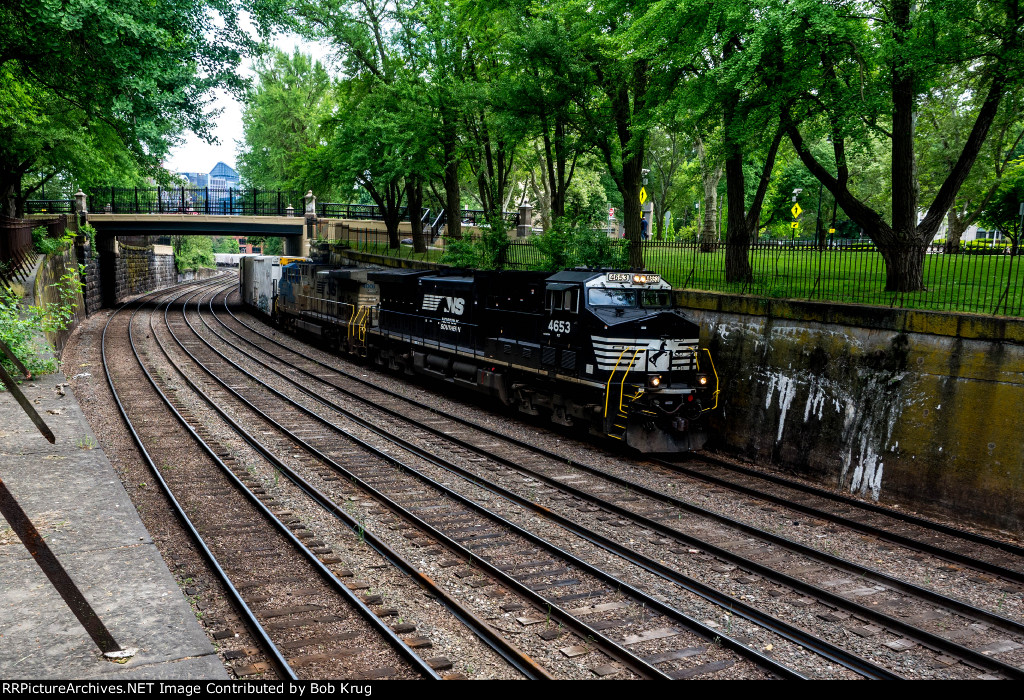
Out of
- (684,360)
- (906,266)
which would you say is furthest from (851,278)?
(684,360)

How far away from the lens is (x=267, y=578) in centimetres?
937

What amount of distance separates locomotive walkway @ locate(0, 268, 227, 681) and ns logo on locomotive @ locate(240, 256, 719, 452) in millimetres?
9047

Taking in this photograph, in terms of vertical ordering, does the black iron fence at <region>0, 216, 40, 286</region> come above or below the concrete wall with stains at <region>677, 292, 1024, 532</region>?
above

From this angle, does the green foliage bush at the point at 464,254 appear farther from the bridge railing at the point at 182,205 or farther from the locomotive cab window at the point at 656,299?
the bridge railing at the point at 182,205

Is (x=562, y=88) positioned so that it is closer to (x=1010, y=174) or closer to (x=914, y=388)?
(x=914, y=388)

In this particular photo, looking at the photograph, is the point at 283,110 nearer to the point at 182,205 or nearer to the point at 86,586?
the point at 182,205

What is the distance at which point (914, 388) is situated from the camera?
12.8m

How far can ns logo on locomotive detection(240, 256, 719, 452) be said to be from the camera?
1497 centimetres

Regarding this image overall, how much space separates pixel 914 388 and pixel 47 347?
74.4 ft

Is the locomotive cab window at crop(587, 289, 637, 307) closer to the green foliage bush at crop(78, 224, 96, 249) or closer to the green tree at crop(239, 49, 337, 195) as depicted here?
the green foliage bush at crop(78, 224, 96, 249)

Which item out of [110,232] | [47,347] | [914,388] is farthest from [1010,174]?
[110,232]

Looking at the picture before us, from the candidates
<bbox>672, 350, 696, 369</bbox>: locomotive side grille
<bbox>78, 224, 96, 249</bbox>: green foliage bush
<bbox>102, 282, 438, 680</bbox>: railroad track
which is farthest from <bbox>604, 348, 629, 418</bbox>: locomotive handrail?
<bbox>78, 224, 96, 249</bbox>: green foliage bush

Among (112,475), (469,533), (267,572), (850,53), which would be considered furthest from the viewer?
(850,53)

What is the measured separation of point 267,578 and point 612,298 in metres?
9.23
